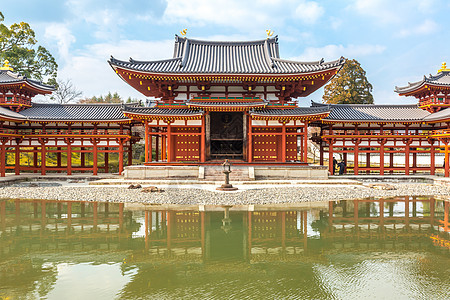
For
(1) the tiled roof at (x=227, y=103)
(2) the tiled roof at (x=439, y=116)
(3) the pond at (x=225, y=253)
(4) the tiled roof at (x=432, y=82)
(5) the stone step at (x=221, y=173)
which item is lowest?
(3) the pond at (x=225, y=253)

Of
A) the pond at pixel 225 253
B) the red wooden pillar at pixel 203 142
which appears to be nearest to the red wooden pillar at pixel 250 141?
the red wooden pillar at pixel 203 142

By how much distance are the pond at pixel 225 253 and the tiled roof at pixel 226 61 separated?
12.5m

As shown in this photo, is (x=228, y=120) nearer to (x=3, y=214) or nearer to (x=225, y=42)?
(x=225, y=42)

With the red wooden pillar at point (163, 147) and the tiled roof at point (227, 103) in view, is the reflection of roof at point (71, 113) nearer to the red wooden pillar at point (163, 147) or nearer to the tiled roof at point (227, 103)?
the red wooden pillar at point (163, 147)

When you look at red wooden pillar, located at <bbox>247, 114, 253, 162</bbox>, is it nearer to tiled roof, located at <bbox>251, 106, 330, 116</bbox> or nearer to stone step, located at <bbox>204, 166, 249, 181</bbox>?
tiled roof, located at <bbox>251, 106, 330, 116</bbox>

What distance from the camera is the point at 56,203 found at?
12.9 metres

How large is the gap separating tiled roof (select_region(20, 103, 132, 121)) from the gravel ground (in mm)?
7237

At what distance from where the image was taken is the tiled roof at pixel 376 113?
21969mm

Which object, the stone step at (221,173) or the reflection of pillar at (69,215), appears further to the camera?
the stone step at (221,173)

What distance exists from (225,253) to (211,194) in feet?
24.2

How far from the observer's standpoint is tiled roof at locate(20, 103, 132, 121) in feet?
71.2

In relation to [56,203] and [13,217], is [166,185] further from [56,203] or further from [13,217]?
[13,217]

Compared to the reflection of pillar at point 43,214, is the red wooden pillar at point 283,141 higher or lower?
higher

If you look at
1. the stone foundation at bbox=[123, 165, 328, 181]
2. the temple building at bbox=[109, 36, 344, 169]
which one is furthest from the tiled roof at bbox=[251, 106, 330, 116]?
the stone foundation at bbox=[123, 165, 328, 181]
